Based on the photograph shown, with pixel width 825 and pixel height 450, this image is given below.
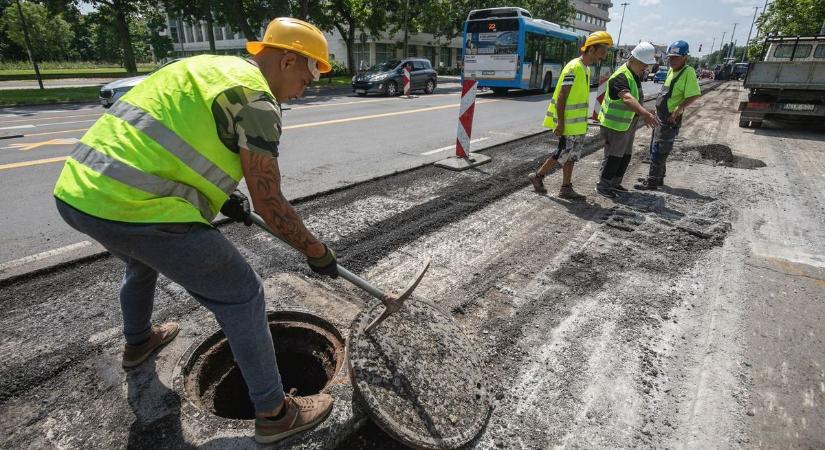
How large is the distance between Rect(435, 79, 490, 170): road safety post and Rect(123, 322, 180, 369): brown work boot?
4371 millimetres

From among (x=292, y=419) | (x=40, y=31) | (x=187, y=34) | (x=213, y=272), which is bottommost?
(x=292, y=419)

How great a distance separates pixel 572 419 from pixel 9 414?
8.53ft

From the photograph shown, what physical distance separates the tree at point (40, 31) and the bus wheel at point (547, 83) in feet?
141

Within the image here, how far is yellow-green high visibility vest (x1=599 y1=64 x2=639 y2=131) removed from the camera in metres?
4.75

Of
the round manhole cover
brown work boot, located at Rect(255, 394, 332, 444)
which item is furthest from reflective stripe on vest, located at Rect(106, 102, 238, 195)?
the round manhole cover

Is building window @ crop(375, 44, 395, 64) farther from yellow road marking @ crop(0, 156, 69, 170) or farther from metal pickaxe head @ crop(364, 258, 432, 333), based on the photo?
metal pickaxe head @ crop(364, 258, 432, 333)

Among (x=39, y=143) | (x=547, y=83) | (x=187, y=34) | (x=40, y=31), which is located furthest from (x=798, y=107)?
(x=187, y=34)

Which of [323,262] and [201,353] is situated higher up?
[323,262]

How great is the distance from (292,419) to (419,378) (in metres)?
0.63

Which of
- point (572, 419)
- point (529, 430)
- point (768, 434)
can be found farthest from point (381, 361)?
point (768, 434)

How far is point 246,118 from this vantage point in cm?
141

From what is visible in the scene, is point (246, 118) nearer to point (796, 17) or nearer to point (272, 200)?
point (272, 200)

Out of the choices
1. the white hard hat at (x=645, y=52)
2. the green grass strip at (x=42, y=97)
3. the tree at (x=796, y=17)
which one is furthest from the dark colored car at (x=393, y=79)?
the tree at (x=796, y=17)

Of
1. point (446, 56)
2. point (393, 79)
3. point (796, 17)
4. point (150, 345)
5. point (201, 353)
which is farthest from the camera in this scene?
point (446, 56)
